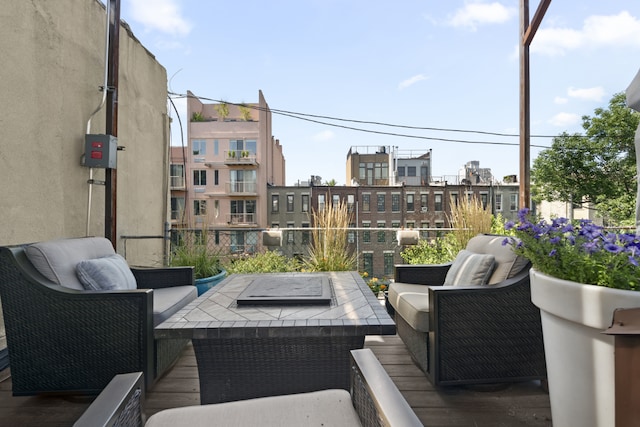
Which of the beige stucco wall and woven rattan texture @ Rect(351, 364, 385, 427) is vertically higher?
the beige stucco wall

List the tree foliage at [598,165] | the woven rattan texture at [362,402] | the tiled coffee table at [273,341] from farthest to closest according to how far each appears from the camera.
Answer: the tree foliage at [598,165]
the tiled coffee table at [273,341]
the woven rattan texture at [362,402]

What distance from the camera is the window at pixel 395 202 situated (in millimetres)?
23859

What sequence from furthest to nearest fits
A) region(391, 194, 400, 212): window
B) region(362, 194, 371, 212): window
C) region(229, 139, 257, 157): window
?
region(391, 194, 400, 212): window, region(362, 194, 371, 212): window, region(229, 139, 257, 157): window

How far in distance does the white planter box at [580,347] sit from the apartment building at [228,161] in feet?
65.3

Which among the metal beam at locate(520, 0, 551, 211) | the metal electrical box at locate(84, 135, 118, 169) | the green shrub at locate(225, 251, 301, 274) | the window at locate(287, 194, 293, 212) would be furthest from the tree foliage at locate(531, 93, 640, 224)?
the metal electrical box at locate(84, 135, 118, 169)

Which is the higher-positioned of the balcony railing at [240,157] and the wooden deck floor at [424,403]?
the balcony railing at [240,157]

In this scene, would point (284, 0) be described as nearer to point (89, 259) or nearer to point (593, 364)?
point (89, 259)

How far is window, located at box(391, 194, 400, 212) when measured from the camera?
23.9 metres

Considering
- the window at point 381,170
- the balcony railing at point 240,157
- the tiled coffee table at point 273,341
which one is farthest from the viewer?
the window at point 381,170

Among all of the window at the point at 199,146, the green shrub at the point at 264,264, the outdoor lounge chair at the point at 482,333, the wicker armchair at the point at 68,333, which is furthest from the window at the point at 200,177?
the outdoor lounge chair at the point at 482,333

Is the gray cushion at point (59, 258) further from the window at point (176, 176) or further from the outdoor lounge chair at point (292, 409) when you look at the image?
the window at point (176, 176)

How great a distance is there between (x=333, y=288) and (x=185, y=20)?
261 inches

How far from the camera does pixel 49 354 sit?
66.4 inches

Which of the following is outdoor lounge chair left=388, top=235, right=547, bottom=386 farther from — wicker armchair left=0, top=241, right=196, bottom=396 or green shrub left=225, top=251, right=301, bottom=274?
green shrub left=225, top=251, right=301, bottom=274
